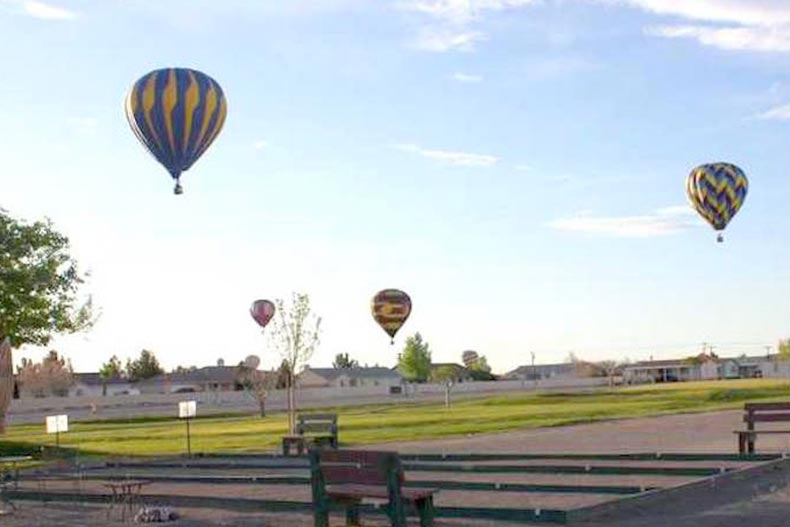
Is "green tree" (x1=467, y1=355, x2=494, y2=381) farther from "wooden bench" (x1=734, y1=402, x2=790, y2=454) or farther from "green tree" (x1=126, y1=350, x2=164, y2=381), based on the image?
"wooden bench" (x1=734, y1=402, x2=790, y2=454)

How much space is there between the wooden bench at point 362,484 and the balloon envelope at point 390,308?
49597 mm

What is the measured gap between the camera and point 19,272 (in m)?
42.3

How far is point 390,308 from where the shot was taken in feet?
211

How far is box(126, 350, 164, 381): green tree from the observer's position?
15138 cm

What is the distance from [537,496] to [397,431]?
913 inches

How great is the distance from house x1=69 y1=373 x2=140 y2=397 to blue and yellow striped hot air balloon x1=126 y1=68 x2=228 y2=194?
343 feet

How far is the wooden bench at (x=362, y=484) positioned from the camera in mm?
12977

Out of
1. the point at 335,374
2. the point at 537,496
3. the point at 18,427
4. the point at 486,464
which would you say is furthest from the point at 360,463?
the point at 335,374

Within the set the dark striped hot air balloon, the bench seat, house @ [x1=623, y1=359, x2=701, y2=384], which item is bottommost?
house @ [x1=623, y1=359, x2=701, y2=384]

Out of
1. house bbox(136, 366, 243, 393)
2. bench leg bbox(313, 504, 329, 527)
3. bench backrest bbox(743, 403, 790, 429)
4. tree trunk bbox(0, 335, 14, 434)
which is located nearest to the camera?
bench leg bbox(313, 504, 329, 527)

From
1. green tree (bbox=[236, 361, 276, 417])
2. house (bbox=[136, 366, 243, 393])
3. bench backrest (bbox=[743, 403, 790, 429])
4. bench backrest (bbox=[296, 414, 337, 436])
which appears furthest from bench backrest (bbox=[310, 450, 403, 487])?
house (bbox=[136, 366, 243, 393])

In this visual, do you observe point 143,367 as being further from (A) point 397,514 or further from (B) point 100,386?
(A) point 397,514

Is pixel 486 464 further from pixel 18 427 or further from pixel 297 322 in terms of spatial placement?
pixel 18 427

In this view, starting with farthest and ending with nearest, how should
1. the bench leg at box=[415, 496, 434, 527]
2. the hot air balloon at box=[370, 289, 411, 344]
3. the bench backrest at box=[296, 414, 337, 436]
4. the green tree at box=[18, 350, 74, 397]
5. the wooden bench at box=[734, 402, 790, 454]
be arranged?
the green tree at box=[18, 350, 74, 397] → the hot air balloon at box=[370, 289, 411, 344] → the bench backrest at box=[296, 414, 337, 436] → the wooden bench at box=[734, 402, 790, 454] → the bench leg at box=[415, 496, 434, 527]
